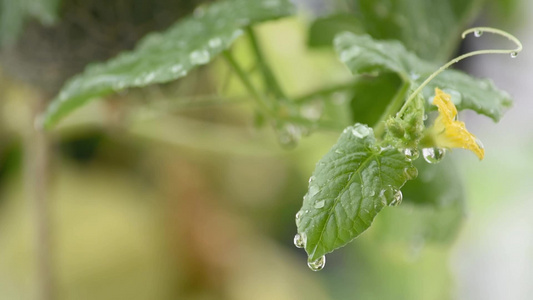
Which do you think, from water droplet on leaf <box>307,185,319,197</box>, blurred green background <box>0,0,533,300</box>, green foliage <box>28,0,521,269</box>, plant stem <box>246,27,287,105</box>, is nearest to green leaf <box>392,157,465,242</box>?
green foliage <box>28,0,521,269</box>

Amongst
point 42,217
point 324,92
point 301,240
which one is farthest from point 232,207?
point 301,240

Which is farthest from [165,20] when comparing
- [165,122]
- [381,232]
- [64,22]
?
[165,122]

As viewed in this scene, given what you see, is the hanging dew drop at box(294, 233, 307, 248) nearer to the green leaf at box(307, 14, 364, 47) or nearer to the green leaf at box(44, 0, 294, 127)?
the green leaf at box(44, 0, 294, 127)

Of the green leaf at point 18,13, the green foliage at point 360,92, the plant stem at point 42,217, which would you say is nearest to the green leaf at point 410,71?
the green foliage at point 360,92

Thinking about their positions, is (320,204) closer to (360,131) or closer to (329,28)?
(360,131)

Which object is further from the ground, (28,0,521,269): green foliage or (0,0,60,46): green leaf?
(0,0,60,46): green leaf

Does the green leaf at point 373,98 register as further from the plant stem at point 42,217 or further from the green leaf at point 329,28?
the plant stem at point 42,217
